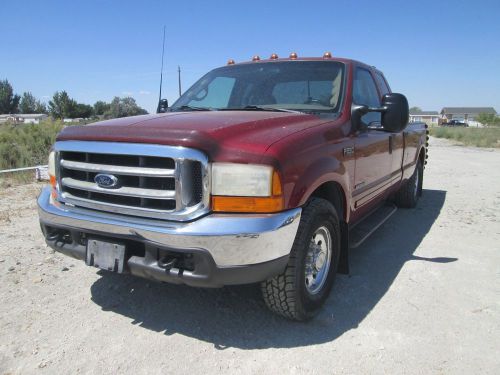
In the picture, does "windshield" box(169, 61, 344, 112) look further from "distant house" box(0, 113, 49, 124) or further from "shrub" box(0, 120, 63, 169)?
"distant house" box(0, 113, 49, 124)

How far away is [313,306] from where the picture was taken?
9.47 feet

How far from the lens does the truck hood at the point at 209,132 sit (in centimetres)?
230

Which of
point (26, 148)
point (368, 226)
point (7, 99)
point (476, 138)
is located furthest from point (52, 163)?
point (7, 99)

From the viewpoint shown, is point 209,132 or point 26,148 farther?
point 26,148

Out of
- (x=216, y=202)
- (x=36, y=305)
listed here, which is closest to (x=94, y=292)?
(x=36, y=305)

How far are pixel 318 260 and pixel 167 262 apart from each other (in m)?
1.17

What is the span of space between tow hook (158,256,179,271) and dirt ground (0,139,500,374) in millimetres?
596

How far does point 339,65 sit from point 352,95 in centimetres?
39

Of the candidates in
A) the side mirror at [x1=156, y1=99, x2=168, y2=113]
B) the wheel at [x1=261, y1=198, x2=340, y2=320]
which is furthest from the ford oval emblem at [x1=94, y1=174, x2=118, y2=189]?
the side mirror at [x1=156, y1=99, x2=168, y2=113]

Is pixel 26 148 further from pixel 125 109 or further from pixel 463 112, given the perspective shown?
pixel 463 112

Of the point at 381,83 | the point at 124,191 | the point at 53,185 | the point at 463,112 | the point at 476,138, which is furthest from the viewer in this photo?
the point at 463,112

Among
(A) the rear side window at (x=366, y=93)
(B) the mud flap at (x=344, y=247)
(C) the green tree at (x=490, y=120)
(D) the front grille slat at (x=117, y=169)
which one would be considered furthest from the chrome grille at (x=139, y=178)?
(C) the green tree at (x=490, y=120)

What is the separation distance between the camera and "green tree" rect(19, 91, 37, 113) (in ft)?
272

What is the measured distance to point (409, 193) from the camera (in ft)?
20.5
